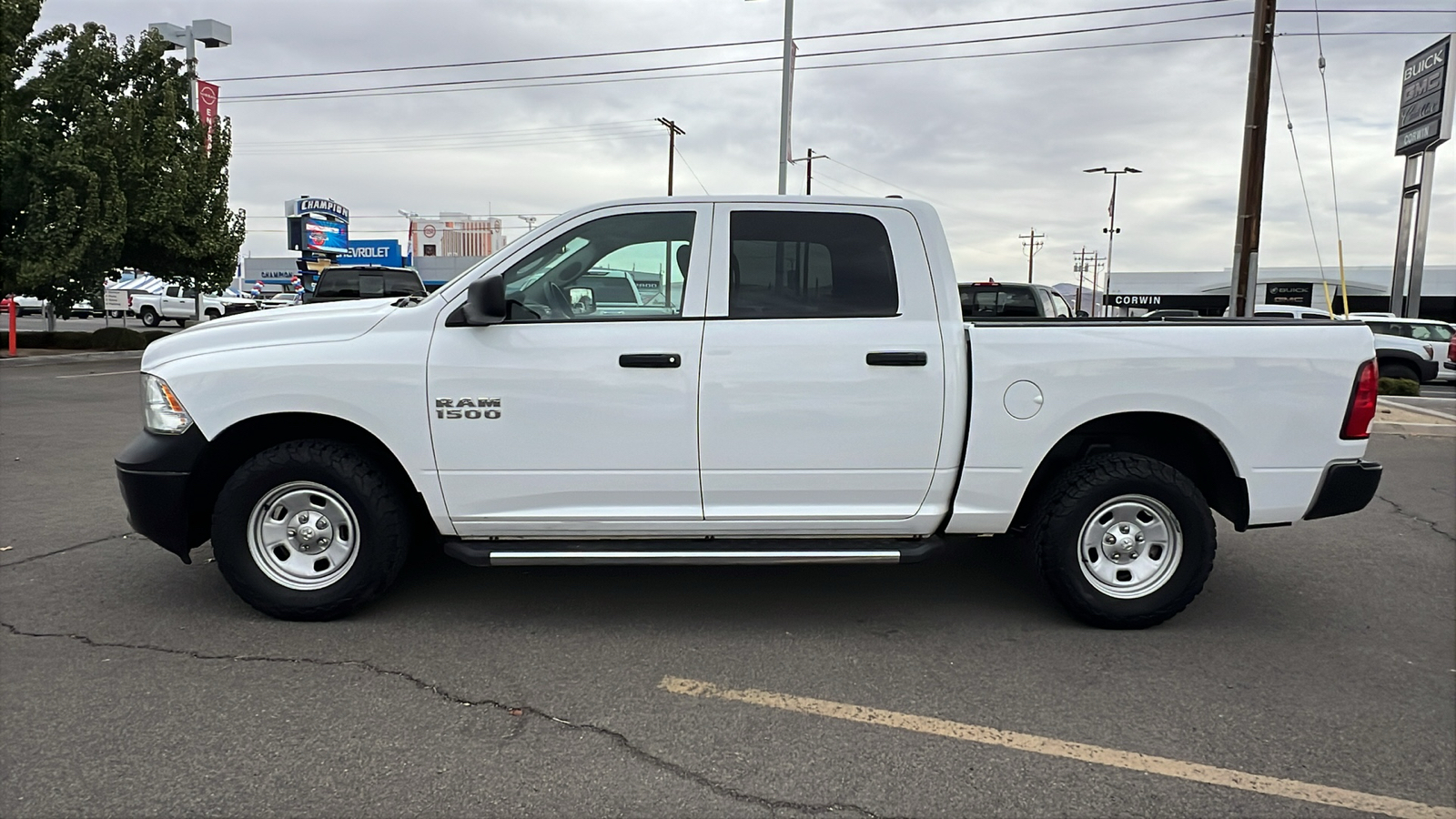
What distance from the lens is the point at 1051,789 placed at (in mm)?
3043

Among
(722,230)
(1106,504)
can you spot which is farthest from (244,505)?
(1106,504)

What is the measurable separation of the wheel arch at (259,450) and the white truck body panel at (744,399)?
153mm

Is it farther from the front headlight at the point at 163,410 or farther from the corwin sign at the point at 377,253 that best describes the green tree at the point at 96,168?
the corwin sign at the point at 377,253

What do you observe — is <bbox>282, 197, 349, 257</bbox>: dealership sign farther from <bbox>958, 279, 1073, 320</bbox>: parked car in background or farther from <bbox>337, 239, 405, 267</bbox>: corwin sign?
<bbox>958, 279, 1073, 320</bbox>: parked car in background

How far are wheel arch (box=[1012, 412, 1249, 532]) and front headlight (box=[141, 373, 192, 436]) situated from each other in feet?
Answer: 12.5

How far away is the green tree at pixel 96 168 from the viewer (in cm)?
1984

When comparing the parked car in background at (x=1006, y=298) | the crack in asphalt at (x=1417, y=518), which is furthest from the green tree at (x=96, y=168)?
the crack in asphalt at (x=1417, y=518)

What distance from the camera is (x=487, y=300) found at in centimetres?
410

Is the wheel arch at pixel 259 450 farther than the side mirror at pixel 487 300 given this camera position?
Yes

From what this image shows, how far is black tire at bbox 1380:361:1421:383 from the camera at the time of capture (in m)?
19.4

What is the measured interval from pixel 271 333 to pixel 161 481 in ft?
2.64

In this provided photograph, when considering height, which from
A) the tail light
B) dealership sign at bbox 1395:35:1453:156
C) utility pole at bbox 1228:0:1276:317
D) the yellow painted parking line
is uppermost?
dealership sign at bbox 1395:35:1453:156

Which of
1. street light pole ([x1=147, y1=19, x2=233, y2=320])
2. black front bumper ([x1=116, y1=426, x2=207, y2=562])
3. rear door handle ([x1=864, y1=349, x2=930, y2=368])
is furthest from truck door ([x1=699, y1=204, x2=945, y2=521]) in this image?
street light pole ([x1=147, y1=19, x2=233, y2=320])

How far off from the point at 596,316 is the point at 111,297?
1179 inches
